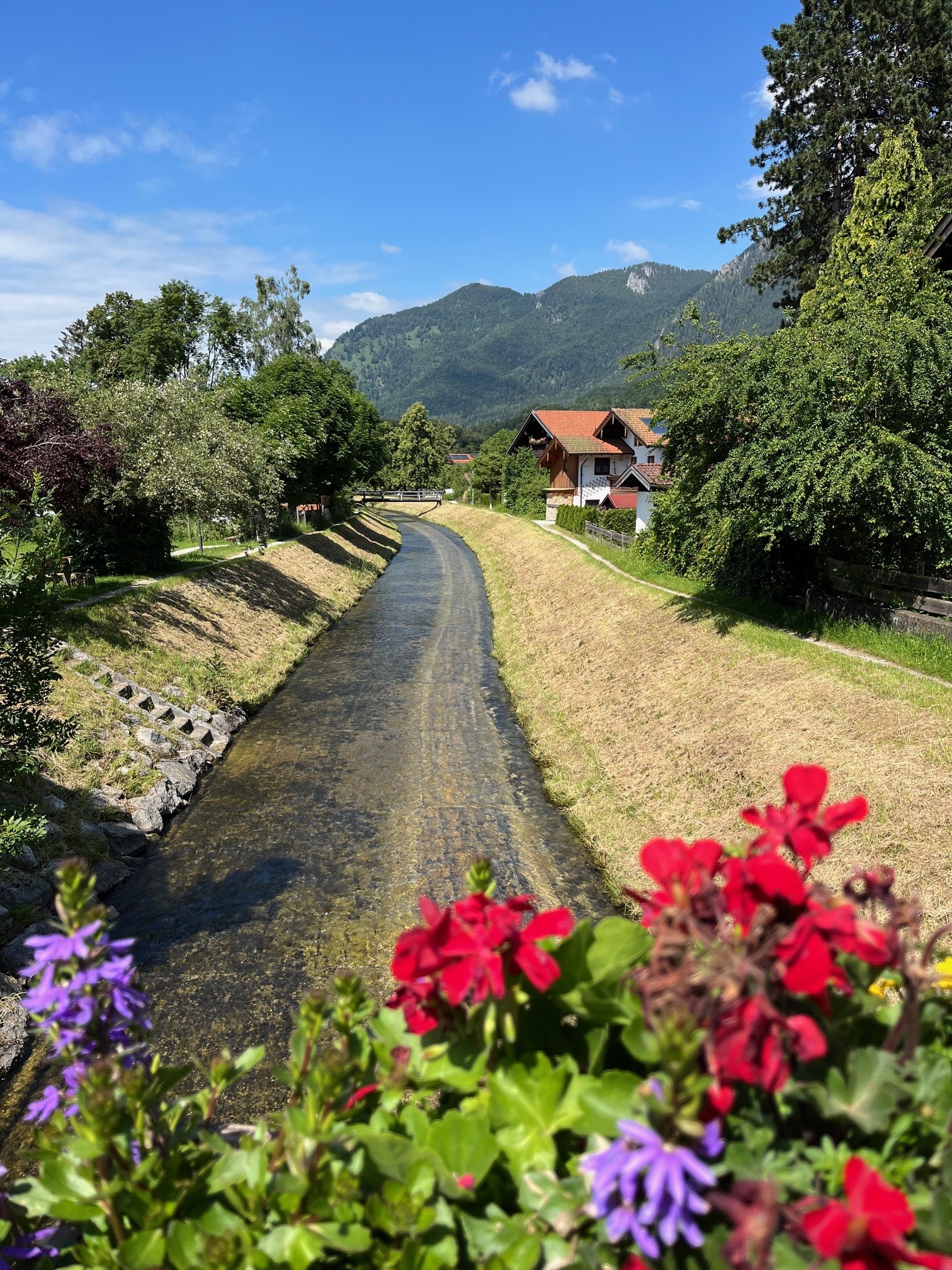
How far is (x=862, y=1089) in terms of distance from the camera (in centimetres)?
153

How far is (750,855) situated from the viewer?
1.75 metres

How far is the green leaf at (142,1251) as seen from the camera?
1.60 m

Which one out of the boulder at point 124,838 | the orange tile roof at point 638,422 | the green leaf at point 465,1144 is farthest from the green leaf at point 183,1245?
the orange tile roof at point 638,422

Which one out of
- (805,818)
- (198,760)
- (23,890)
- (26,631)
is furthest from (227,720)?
(805,818)

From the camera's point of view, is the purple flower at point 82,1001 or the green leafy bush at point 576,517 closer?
the purple flower at point 82,1001

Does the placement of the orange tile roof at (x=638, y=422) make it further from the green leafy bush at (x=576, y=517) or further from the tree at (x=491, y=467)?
the tree at (x=491, y=467)

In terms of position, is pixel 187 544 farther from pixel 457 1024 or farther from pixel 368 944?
pixel 457 1024

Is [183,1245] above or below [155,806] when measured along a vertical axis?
above

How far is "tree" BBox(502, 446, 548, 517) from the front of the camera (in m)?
58.5

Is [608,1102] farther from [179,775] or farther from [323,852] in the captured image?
[179,775]

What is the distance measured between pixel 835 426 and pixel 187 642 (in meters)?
15.7

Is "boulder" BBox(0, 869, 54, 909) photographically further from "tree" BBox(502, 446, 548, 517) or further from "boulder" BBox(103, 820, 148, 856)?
"tree" BBox(502, 446, 548, 517)

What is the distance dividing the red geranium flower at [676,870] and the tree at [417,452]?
333ft

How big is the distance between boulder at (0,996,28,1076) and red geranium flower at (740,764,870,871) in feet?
27.1
